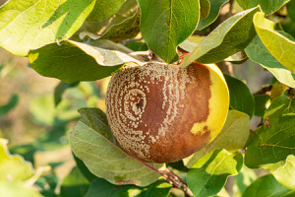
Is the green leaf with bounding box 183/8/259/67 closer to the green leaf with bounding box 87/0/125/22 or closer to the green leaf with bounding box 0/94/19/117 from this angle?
the green leaf with bounding box 87/0/125/22

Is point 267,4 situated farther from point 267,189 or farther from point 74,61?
point 267,189

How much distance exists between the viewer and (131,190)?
598 millimetres

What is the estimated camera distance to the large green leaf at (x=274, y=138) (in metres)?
0.53

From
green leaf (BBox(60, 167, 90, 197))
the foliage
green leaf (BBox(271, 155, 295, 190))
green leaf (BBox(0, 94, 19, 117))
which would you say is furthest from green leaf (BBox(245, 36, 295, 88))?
green leaf (BBox(0, 94, 19, 117))

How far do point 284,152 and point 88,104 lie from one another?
999 millimetres

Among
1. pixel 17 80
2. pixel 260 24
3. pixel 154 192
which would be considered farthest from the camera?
pixel 17 80

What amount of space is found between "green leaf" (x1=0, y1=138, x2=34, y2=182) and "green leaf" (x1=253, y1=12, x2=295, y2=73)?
288mm

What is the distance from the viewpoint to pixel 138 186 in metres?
0.61

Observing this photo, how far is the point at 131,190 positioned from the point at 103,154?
3.5 inches

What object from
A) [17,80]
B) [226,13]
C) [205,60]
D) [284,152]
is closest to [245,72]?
[226,13]

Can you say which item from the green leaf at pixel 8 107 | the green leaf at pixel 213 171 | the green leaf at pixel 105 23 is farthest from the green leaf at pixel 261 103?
the green leaf at pixel 8 107

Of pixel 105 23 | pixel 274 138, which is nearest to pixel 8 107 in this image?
pixel 105 23

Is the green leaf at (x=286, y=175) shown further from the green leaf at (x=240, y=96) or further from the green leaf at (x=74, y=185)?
the green leaf at (x=74, y=185)

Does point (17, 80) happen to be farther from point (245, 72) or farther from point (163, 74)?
point (163, 74)
